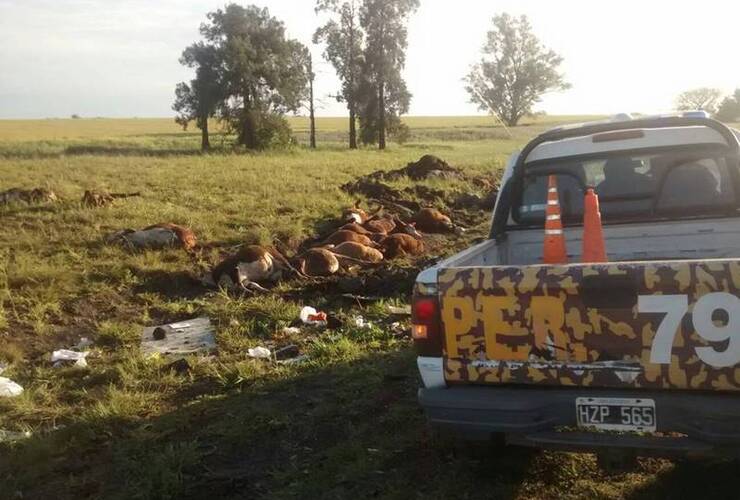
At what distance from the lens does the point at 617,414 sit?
10.3ft

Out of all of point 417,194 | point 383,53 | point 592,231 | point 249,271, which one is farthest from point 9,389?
point 383,53

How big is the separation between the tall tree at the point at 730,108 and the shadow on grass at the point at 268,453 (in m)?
42.9

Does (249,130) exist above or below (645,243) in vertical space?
above

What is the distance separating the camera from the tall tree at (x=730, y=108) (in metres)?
42.9

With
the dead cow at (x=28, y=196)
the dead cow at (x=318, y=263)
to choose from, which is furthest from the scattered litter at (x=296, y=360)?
the dead cow at (x=28, y=196)

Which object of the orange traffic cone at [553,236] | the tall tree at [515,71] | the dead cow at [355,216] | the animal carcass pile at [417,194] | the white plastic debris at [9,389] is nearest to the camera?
the orange traffic cone at [553,236]

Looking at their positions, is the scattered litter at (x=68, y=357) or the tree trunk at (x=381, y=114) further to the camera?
the tree trunk at (x=381, y=114)

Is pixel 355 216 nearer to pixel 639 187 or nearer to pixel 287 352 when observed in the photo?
pixel 287 352

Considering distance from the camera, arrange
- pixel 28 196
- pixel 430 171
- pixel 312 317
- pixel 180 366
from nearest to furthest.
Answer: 1. pixel 180 366
2. pixel 312 317
3. pixel 28 196
4. pixel 430 171

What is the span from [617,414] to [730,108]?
153 feet

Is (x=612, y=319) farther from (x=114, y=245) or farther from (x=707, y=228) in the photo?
(x=114, y=245)

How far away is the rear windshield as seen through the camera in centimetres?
470

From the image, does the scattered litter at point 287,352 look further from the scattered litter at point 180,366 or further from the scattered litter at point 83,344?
the scattered litter at point 83,344

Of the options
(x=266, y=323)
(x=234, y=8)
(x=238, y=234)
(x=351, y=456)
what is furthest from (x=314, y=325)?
(x=234, y=8)
